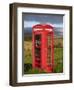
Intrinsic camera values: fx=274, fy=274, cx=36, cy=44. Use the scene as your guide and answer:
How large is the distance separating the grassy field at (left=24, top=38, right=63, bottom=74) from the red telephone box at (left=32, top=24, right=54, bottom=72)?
0.8 inches

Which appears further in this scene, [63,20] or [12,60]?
[63,20]

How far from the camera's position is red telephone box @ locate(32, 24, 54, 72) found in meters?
1.43

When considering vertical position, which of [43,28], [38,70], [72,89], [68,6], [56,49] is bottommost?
[72,89]

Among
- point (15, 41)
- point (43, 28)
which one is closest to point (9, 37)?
point (15, 41)

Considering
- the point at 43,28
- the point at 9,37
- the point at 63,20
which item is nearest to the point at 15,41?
the point at 9,37

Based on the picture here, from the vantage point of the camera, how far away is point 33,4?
55.7 inches

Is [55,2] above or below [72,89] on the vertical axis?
above

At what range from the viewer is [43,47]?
1.44 meters

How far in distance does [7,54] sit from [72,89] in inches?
16.7

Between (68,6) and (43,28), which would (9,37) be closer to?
(43,28)

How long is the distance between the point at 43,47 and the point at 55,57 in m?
0.09

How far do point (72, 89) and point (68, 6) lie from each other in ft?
1.51

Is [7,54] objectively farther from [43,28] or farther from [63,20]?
[63,20]

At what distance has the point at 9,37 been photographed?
139 cm
